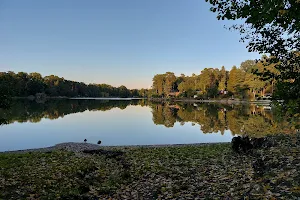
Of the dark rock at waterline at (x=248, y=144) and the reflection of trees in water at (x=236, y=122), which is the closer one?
the dark rock at waterline at (x=248, y=144)

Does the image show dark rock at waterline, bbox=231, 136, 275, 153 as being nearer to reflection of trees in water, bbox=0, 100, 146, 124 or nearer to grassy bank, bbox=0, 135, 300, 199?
grassy bank, bbox=0, 135, 300, 199

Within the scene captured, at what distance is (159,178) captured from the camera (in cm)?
1113

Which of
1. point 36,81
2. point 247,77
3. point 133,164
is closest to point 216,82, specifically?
point 247,77

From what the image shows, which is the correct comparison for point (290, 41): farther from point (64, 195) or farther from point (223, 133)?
point (223, 133)

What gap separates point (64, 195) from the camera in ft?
31.6

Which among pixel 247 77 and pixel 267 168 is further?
pixel 247 77

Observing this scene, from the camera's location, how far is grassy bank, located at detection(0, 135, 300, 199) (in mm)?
7855

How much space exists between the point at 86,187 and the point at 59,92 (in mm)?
200027

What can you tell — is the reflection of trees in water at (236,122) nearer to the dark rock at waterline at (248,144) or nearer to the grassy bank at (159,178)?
the dark rock at waterline at (248,144)

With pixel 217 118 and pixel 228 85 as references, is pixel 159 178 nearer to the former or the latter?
pixel 217 118

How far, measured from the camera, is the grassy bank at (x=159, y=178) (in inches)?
309

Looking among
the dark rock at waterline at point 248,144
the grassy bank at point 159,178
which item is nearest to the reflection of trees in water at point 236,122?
the dark rock at waterline at point 248,144

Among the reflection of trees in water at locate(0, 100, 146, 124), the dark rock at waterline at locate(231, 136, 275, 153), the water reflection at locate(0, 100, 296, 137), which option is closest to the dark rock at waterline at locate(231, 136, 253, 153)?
the dark rock at waterline at locate(231, 136, 275, 153)

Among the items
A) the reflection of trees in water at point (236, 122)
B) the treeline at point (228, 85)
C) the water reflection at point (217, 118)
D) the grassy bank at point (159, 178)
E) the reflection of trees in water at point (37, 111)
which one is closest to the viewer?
the grassy bank at point (159, 178)
